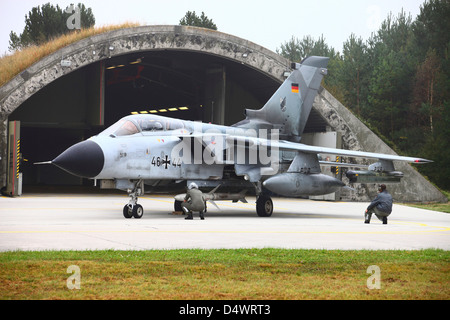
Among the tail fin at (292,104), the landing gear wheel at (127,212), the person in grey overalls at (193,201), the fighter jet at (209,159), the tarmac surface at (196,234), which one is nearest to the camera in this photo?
the tarmac surface at (196,234)

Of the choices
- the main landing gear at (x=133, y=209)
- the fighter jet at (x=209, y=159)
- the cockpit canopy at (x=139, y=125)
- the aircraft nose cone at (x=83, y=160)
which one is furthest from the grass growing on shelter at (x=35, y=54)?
the aircraft nose cone at (x=83, y=160)

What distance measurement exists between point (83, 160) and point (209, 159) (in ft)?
14.3

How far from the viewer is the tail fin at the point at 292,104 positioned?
66.5 feet

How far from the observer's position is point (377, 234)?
1266 centimetres

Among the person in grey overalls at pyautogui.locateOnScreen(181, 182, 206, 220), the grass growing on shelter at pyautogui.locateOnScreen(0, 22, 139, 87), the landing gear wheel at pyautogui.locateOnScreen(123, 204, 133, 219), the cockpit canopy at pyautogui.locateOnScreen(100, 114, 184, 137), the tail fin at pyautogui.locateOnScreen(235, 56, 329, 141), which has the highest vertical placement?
the grass growing on shelter at pyautogui.locateOnScreen(0, 22, 139, 87)

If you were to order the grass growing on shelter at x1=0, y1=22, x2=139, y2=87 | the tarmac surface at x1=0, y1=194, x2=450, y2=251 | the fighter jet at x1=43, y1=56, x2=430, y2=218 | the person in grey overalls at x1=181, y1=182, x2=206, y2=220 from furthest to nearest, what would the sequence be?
the grass growing on shelter at x1=0, y1=22, x2=139, y2=87, the person in grey overalls at x1=181, y1=182, x2=206, y2=220, the fighter jet at x1=43, y1=56, x2=430, y2=218, the tarmac surface at x1=0, y1=194, x2=450, y2=251

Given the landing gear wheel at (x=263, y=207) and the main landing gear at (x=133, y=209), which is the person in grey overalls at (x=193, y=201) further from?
the landing gear wheel at (x=263, y=207)

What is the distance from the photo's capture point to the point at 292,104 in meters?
20.8

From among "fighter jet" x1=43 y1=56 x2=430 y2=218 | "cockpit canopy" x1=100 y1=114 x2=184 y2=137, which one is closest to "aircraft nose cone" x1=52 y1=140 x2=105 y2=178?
"fighter jet" x1=43 y1=56 x2=430 y2=218

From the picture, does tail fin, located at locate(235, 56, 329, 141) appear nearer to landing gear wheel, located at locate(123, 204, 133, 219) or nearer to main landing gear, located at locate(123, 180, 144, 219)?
main landing gear, located at locate(123, 180, 144, 219)

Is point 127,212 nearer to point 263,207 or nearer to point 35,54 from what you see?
point 263,207

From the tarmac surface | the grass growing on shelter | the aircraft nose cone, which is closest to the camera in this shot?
the tarmac surface

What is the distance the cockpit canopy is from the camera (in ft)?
51.5
